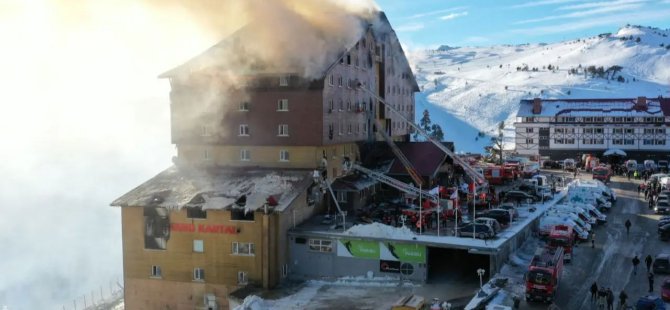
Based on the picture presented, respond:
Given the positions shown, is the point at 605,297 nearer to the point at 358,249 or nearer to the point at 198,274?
the point at 358,249

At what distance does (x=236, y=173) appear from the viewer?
43438mm

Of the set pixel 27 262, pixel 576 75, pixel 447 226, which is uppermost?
pixel 576 75

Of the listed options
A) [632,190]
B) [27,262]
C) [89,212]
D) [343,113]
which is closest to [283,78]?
[343,113]

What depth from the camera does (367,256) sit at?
36.4 m

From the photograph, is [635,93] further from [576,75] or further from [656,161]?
[656,161]

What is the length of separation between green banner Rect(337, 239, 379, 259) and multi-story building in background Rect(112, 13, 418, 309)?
3.55 metres

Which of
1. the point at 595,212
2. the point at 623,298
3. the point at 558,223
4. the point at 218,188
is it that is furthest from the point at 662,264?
the point at 218,188

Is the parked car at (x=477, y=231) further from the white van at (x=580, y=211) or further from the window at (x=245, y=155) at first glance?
the window at (x=245, y=155)

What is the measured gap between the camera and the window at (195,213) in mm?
38250

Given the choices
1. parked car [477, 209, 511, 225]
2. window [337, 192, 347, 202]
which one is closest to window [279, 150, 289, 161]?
window [337, 192, 347, 202]

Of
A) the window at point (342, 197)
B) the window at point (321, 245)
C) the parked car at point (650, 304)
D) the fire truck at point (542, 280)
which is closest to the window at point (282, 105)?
the window at point (342, 197)

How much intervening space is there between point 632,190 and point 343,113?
118ft

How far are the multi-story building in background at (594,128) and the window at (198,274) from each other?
69.4m

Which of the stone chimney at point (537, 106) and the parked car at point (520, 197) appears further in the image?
the stone chimney at point (537, 106)
